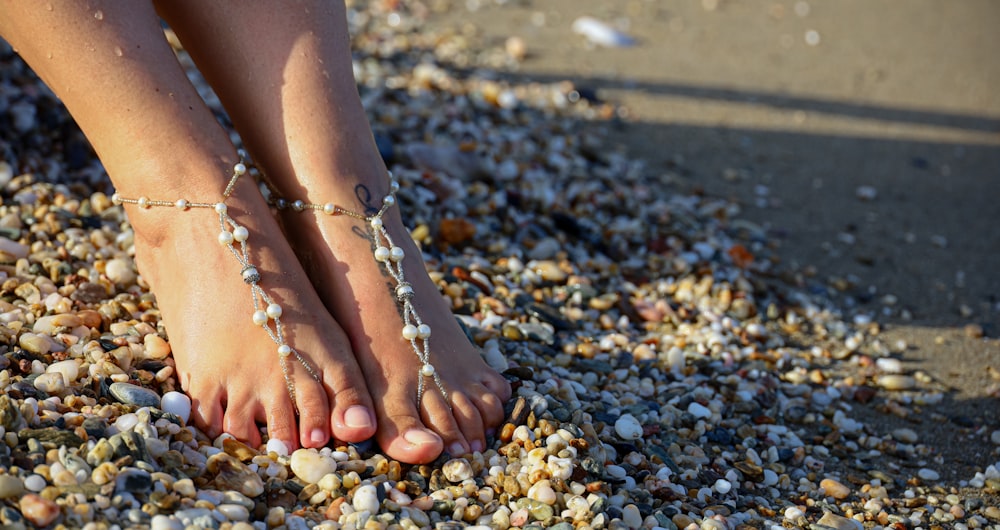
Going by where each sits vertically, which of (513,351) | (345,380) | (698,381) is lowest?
(698,381)

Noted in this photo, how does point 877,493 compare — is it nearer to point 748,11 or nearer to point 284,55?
point 284,55

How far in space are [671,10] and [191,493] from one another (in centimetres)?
335

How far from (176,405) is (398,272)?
0.43m

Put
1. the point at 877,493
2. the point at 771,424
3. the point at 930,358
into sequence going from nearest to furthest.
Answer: the point at 877,493, the point at 771,424, the point at 930,358

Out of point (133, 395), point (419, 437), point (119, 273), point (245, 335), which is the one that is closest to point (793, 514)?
point (419, 437)

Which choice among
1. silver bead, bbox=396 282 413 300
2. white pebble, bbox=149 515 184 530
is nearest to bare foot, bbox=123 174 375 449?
silver bead, bbox=396 282 413 300

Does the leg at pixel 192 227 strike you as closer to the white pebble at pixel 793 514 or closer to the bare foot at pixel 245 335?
the bare foot at pixel 245 335

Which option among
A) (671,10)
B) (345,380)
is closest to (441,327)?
(345,380)

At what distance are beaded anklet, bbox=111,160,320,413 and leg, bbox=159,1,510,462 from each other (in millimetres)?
116

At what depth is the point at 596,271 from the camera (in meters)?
2.28

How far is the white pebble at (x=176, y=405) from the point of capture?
1465 millimetres

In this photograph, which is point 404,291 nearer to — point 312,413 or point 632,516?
point 312,413

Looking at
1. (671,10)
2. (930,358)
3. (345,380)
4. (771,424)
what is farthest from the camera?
(671,10)

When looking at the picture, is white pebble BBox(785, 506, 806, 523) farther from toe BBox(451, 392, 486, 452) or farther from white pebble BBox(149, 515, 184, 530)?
white pebble BBox(149, 515, 184, 530)
